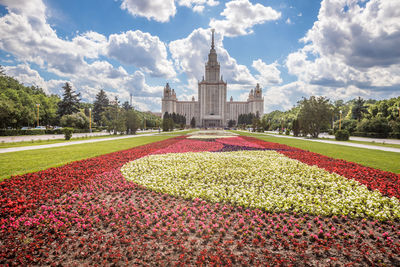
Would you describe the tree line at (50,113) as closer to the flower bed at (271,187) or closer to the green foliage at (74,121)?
the green foliage at (74,121)

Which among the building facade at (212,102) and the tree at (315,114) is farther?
the building facade at (212,102)

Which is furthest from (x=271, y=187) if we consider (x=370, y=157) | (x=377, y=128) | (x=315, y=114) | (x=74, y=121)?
(x=74, y=121)

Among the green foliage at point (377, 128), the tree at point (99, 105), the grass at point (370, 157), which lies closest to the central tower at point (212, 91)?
the tree at point (99, 105)

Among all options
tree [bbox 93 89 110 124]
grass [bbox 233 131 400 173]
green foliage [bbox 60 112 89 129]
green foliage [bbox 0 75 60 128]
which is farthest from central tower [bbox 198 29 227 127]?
grass [bbox 233 131 400 173]

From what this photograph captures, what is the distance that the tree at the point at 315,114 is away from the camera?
104 ft

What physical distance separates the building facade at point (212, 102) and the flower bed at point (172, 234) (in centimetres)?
12687

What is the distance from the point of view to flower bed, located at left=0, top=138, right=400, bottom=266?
10.4ft

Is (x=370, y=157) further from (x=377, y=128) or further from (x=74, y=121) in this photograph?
(x=74, y=121)

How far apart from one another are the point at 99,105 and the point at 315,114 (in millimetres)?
64266

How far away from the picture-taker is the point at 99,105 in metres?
68.2

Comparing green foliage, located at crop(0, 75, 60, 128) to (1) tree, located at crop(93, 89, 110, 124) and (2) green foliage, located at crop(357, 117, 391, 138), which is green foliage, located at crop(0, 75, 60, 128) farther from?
(2) green foliage, located at crop(357, 117, 391, 138)

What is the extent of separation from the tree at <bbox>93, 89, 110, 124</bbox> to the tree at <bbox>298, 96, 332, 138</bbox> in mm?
59292

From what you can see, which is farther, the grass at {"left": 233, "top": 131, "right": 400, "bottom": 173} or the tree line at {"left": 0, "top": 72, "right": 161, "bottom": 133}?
the tree line at {"left": 0, "top": 72, "right": 161, "bottom": 133}

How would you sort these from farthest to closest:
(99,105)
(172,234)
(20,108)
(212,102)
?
(212,102), (99,105), (20,108), (172,234)
